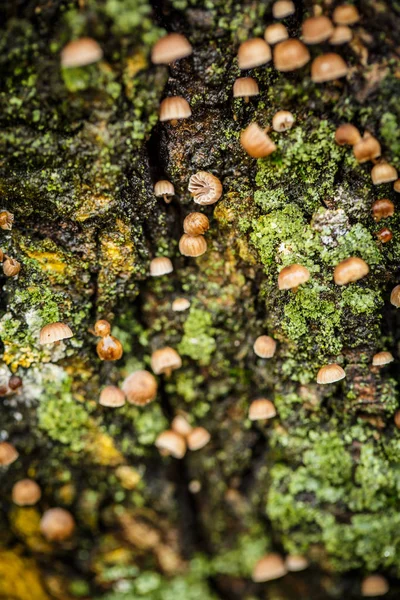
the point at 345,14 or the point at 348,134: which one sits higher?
the point at 345,14

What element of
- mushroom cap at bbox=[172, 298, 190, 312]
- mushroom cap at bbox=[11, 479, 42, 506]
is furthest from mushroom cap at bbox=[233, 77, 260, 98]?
mushroom cap at bbox=[11, 479, 42, 506]

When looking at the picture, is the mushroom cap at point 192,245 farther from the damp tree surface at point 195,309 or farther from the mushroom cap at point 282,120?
the mushroom cap at point 282,120

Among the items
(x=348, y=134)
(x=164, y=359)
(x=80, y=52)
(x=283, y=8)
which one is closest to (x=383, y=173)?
(x=348, y=134)

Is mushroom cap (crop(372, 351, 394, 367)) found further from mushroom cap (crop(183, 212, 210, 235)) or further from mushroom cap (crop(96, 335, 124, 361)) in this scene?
mushroom cap (crop(96, 335, 124, 361))

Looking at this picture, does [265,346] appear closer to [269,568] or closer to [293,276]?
[293,276]

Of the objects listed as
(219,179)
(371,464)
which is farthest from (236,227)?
(371,464)

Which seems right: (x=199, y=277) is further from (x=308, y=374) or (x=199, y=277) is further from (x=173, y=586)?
(x=173, y=586)
